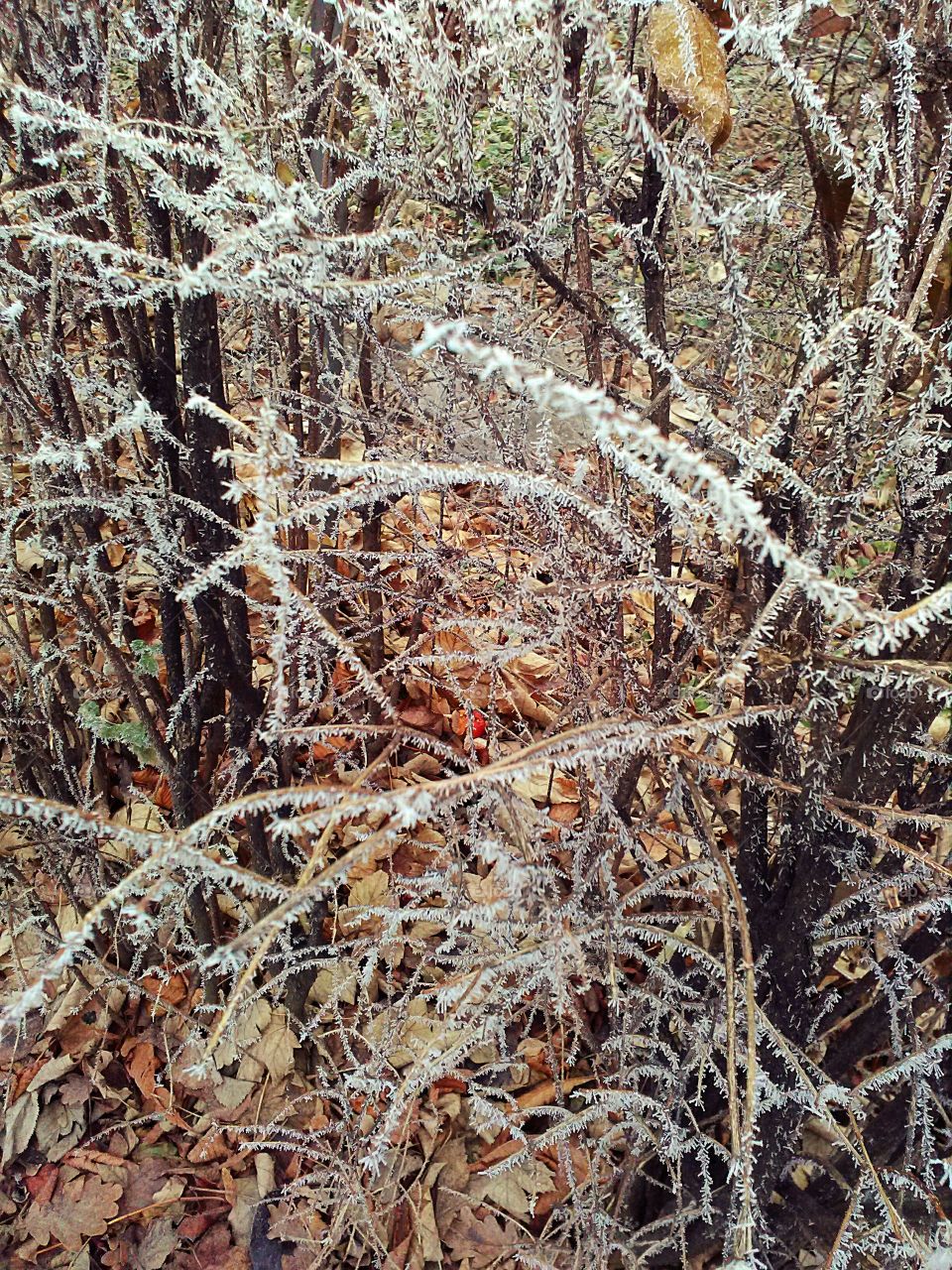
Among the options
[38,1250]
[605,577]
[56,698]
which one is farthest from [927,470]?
[38,1250]

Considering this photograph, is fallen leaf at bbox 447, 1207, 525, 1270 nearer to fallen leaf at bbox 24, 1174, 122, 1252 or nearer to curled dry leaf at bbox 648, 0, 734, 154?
fallen leaf at bbox 24, 1174, 122, 1252

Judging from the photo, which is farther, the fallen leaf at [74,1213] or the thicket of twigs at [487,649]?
the fallen leaf at [74,1213]

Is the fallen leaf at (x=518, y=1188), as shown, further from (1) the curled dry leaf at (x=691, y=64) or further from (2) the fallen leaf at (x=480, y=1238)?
(1) the curled dry leaf at (x=691, y=64)

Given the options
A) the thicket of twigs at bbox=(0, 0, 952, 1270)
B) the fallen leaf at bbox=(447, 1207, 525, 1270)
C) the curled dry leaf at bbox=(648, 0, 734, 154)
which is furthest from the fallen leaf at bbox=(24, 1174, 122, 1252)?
the curled dry leaf at bbox=(648, 0, 734, 154)

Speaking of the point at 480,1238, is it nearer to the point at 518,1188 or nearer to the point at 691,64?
the point at 518,1188

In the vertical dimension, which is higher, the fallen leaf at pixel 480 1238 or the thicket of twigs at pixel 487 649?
the thicket of twigs at pixel 487 649

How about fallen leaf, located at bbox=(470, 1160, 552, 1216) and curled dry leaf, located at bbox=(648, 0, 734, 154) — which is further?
fallen leaf, located at bbox=(470, 1160, 552, 1216)

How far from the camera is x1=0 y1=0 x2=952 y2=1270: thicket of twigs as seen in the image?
3.35ft

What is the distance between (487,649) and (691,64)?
0.70 m

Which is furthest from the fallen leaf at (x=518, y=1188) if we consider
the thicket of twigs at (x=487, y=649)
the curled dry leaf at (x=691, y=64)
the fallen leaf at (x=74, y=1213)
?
the curled dry leaf at (x=691, y=64)

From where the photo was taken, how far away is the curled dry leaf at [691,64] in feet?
3.23

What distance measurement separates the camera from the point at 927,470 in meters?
1.08

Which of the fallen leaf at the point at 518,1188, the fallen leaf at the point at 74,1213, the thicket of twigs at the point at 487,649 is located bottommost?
the fallen leaf at the point at 74,1213

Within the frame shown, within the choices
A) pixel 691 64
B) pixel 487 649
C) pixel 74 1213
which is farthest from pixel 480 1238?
pixel 691 64
